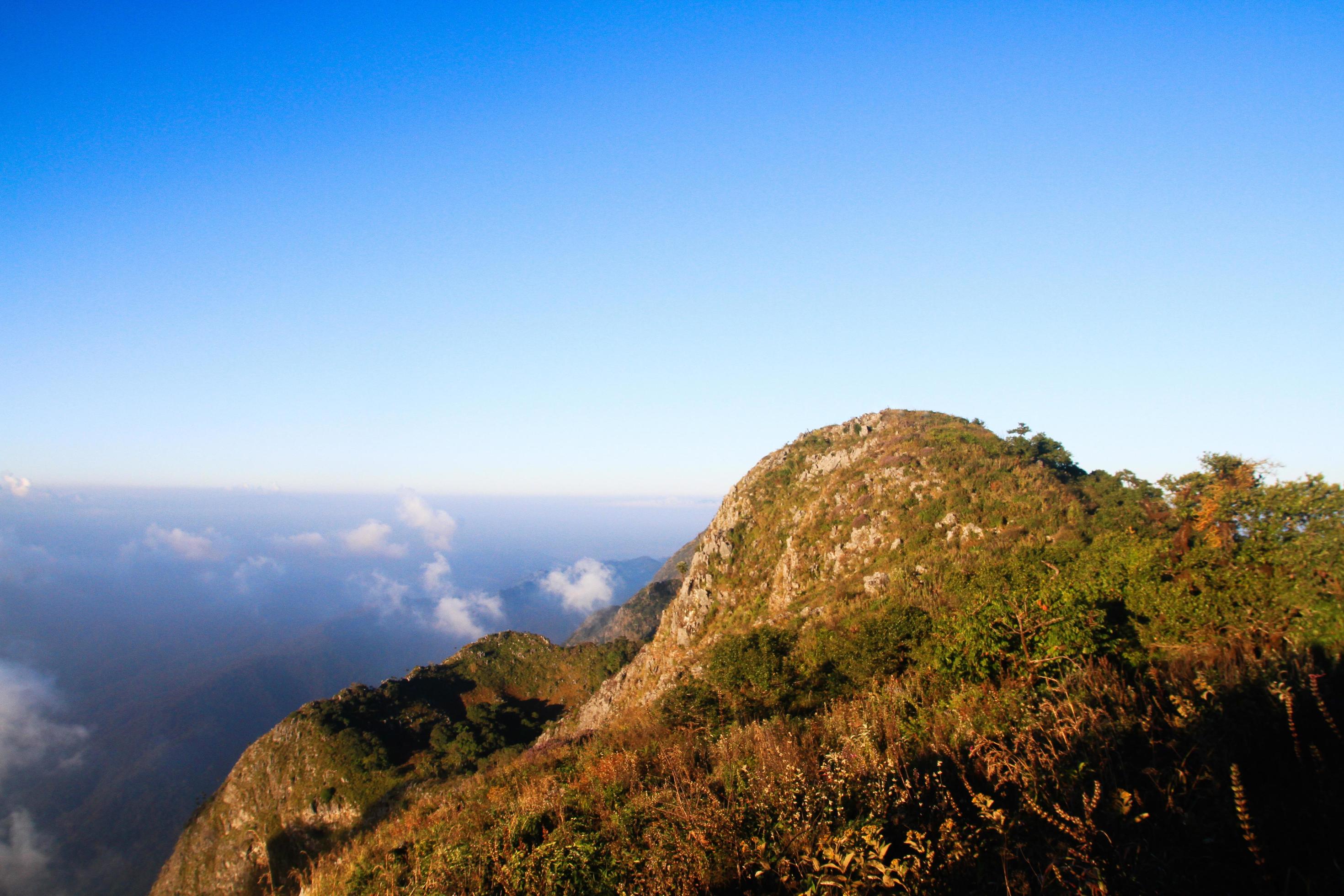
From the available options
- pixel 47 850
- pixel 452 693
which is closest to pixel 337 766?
pixel 452 693

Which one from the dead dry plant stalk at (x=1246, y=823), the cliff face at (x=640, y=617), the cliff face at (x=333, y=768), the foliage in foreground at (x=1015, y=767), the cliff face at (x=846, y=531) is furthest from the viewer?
the cliff face at (x=640, y=617)

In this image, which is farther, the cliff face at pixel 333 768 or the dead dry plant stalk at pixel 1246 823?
the cliff face at pixel 333 768

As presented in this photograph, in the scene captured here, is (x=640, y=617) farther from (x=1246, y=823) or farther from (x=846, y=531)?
(x=1246, y=823)

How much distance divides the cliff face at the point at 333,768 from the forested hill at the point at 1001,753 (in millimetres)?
31682

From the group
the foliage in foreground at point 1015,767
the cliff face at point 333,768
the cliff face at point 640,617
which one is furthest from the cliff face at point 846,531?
the cliff face at point 640,617

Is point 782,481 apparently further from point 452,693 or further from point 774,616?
point 452,693

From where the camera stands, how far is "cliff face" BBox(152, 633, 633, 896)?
121 ft

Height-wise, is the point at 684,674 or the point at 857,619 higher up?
the point at 857,619

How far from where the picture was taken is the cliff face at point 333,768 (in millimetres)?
37000

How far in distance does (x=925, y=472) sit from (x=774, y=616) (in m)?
14.0

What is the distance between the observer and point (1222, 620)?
31.8 ft

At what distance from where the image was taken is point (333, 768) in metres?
38.9

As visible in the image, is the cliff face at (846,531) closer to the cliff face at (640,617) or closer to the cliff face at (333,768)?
the cliff face at (333,768)

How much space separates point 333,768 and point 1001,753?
48503 millimetres
